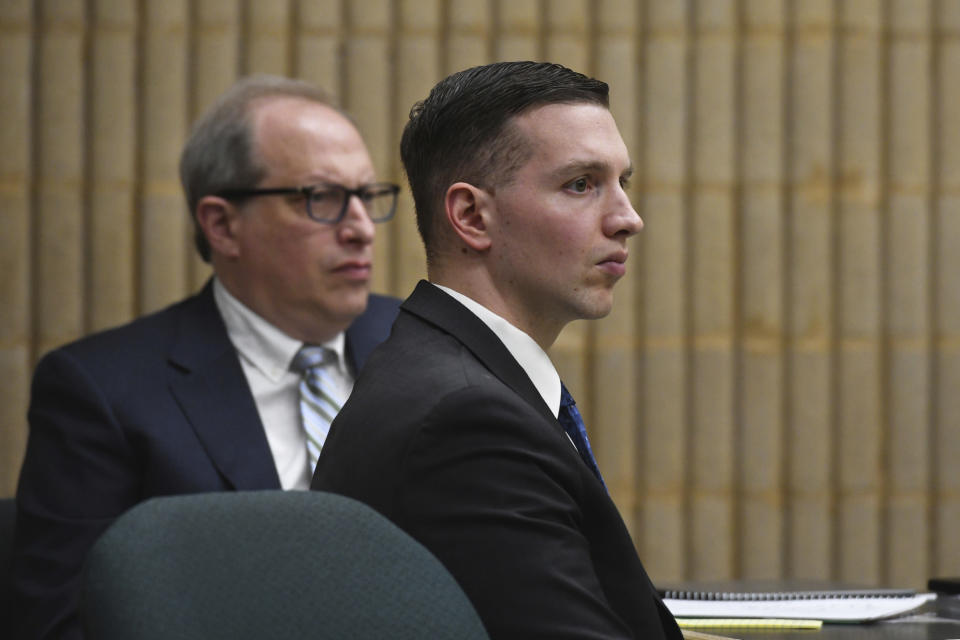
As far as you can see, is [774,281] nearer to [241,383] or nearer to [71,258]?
[241,383]

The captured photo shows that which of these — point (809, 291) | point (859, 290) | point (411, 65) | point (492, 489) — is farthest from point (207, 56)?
point (492, 489)

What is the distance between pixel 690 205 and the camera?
3.15m

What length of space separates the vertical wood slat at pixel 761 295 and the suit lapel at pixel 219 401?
1348mm

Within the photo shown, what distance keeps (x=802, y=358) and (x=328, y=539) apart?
2260 mm

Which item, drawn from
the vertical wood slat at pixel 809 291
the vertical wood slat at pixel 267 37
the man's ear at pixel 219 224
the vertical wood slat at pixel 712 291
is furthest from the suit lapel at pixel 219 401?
the vertical wood slat at pixel 809 291

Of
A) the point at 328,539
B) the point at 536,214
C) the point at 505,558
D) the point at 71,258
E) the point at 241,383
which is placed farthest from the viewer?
the point at 71,258

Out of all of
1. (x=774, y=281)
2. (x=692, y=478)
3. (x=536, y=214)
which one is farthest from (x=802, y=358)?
(x=536, y=214)

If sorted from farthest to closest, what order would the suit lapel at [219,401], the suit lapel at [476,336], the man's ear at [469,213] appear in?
1. the suit lapel at [219,401]
2. the man's ear at [469,213]
3. the suit lapel at [476,336]

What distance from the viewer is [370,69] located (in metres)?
3.13

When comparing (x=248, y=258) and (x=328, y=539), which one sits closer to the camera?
(x=328, y=539)

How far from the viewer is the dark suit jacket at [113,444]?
2.08 m

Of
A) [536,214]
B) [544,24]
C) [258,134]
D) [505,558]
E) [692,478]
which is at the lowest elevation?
[692,478]

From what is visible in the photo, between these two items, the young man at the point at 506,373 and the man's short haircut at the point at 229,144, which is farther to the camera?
the man's short haircut at the point at 229,144

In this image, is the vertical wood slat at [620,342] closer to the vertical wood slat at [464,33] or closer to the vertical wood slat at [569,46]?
the vertical wood slat at [569,46]
